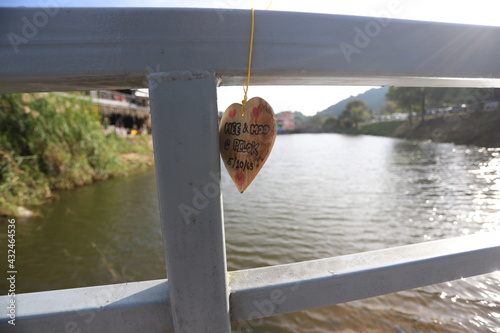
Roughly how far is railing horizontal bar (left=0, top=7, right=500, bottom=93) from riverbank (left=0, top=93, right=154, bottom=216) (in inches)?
240

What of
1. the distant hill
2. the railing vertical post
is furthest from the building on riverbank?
the railing vertical post

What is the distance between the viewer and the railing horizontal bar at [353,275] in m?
0.72

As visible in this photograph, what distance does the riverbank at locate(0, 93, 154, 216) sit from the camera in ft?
18.7

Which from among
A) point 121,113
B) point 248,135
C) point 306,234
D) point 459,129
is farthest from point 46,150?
point 459,129

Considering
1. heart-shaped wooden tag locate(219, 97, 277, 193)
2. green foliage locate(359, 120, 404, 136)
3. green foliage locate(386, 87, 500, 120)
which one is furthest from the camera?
green foliage locate(359, 120, 404, 136)

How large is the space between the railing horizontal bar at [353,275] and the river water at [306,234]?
59.6 inches

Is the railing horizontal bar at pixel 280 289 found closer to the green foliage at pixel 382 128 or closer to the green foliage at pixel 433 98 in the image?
the green foliage at pixel 433 98

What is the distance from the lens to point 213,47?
22.5 inches

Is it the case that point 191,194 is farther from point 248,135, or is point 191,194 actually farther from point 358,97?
point 358,97

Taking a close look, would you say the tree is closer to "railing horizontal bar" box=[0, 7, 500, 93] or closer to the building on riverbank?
the building on riverbank

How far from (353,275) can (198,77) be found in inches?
25.7

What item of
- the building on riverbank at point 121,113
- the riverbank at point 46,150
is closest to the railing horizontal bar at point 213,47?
the riverbank at point 46,150

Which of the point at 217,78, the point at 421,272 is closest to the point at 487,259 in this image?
the point at 421,272

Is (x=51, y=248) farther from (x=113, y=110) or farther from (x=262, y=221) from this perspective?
(x=113, y=110)
